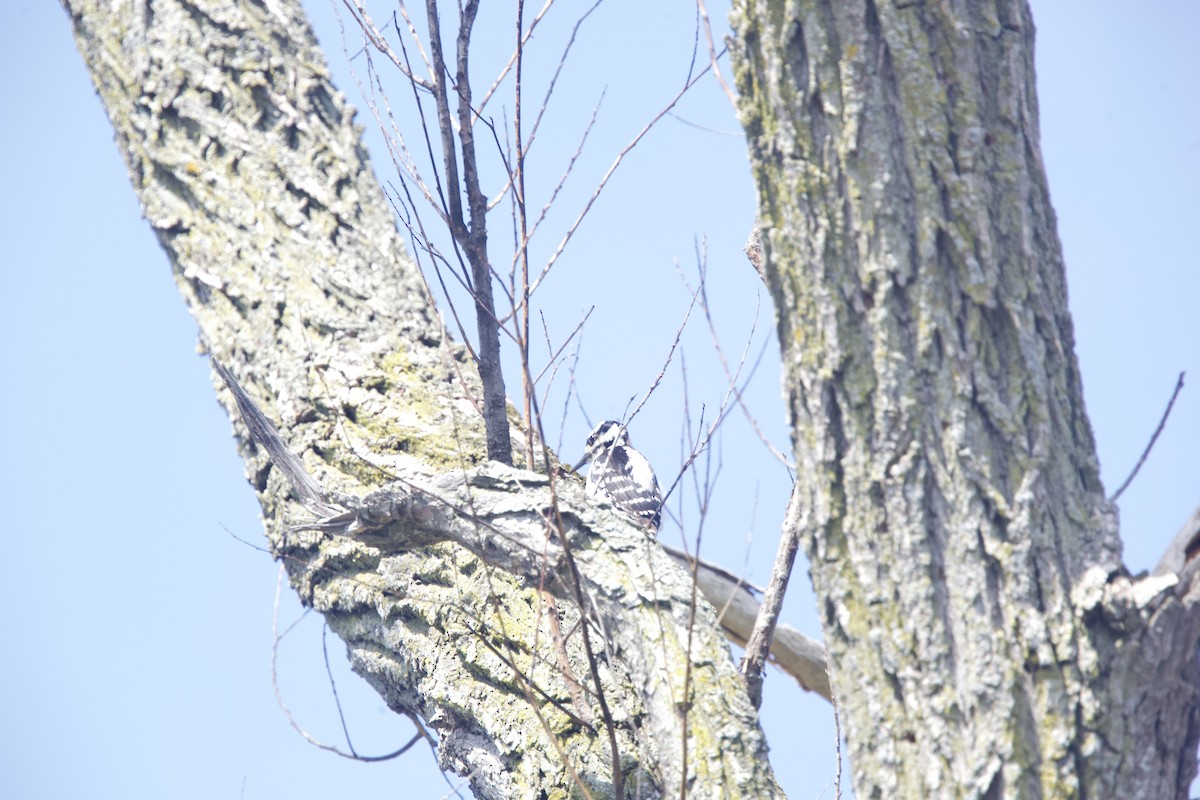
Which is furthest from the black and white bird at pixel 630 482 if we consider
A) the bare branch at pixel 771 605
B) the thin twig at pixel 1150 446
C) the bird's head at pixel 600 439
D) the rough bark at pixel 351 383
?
the thin twig at pixel 1150 446

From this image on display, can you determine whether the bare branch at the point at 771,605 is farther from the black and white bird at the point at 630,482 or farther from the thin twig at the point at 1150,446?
the black and white bird at the point at 630,482

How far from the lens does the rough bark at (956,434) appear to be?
1.41 metres

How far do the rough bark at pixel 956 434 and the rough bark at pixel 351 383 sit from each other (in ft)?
1.74

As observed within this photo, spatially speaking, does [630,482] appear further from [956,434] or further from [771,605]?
[956,434]

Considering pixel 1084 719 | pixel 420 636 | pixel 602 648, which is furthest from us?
pixel 420 636

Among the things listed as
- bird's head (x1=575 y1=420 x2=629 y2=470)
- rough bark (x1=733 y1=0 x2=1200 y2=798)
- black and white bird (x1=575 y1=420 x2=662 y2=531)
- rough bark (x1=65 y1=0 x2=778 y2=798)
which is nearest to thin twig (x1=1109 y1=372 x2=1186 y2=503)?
rough bark (x1=733 y1=0 x2=1200 y2=798)

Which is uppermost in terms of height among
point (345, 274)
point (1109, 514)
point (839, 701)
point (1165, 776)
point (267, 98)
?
point (267, 98)

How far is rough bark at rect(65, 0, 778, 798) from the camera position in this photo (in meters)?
2.24

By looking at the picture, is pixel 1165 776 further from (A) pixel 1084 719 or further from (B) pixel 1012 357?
(B) pixel 1012 357

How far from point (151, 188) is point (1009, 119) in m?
3.16

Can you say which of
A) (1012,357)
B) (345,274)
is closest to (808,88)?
(1012,357)

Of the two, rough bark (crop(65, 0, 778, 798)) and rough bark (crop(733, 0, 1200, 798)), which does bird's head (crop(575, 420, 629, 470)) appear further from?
rough bark (crop(733, 0, 1200, 798))

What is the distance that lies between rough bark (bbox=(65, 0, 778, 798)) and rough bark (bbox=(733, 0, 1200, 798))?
1.74 feet

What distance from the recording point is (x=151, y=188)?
12.0 feet
